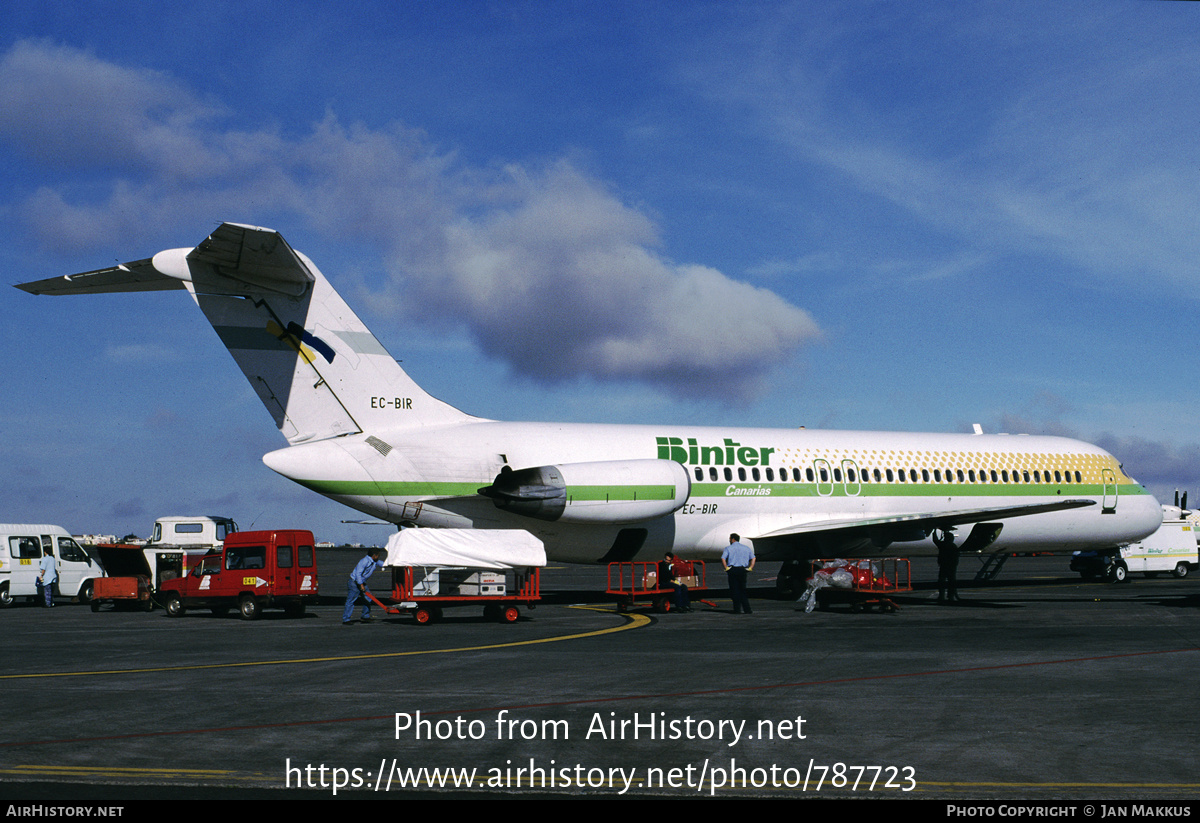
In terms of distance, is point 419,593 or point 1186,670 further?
point 419,593

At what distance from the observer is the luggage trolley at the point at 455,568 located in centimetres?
2177

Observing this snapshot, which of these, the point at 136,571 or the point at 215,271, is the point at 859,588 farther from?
the point at 136,571

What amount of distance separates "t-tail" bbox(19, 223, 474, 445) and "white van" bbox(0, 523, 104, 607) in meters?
12.2

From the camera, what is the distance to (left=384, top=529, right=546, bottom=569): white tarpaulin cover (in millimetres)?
21656

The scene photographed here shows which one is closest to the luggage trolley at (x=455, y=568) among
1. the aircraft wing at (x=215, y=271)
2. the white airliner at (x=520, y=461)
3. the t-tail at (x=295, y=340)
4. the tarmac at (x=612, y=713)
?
the tarmac at (x=612, y=713)

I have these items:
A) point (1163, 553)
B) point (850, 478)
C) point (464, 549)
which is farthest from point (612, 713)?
point (1163, 553)

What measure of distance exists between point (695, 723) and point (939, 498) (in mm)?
24119

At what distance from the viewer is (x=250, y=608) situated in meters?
24.6

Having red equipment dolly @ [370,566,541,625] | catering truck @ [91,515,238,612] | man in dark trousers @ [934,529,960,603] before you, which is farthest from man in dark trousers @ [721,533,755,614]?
catering truck @ [91,515,238,612]

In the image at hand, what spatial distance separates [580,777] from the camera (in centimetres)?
783

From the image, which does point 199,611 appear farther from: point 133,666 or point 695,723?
point 695,723

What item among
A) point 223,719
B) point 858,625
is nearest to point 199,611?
point 858,625

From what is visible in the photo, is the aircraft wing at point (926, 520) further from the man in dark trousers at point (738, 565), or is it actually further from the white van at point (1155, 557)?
A: the white van at point (1155, 557)

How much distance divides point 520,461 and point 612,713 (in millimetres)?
15490
